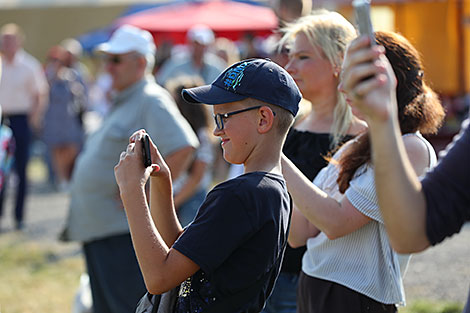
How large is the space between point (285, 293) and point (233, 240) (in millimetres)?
1447

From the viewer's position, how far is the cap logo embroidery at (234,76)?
2.25 metres

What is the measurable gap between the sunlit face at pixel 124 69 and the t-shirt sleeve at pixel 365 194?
222cm

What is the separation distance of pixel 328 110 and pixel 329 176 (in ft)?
1.45

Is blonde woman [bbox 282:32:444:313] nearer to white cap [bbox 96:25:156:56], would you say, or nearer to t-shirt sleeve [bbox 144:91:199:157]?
t-shirt sleeve [bbox 144:91:199:157]

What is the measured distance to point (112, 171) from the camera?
435cm

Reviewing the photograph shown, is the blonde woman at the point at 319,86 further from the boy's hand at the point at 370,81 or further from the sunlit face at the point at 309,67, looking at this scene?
→ the boy's hand at the point at 370,81

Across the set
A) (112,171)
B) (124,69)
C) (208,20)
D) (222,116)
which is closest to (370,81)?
(222,116)

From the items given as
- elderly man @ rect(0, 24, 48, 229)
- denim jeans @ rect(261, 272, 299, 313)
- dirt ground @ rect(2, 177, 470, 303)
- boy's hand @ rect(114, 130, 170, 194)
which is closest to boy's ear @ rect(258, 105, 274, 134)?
boy's hand @ rect(114, 130, 170, 194)

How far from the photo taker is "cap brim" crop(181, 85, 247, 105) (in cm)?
223

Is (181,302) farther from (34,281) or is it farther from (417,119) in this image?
(34,281)

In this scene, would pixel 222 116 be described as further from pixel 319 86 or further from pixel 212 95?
pixel 319 86

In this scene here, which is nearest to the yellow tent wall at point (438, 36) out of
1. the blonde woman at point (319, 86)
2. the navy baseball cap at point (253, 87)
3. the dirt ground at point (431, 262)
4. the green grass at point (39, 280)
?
the dirt ground at point (431, 262)

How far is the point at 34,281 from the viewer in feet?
22.2

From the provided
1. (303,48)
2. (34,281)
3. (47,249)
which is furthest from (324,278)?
(47,249)
